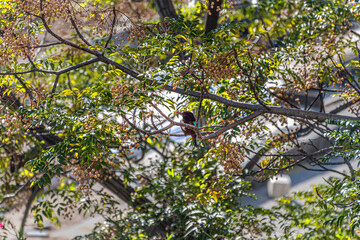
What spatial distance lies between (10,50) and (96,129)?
2.48 ft

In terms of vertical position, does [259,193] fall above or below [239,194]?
above

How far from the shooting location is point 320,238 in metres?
4.26

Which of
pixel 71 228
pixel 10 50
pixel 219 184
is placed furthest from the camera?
pixel 71 228

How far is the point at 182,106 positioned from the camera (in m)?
3.31

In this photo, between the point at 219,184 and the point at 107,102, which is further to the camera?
the point at 219,184

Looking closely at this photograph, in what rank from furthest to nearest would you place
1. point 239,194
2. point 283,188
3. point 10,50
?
point 283,188 → point 239,194 → point 10,50

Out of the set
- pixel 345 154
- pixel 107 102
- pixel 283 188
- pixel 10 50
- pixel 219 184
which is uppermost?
pixel 283 188

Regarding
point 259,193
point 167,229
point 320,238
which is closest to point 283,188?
point 259,193

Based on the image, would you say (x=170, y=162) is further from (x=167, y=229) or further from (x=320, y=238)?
(x=320, y=238)

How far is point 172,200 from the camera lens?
14.4ft

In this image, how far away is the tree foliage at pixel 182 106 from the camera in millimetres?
2689

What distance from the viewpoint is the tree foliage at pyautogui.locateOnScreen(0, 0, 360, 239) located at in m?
2.69

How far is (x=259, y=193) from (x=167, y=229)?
3579 millimetres

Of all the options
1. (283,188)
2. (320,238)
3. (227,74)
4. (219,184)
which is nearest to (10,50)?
(227,74)
